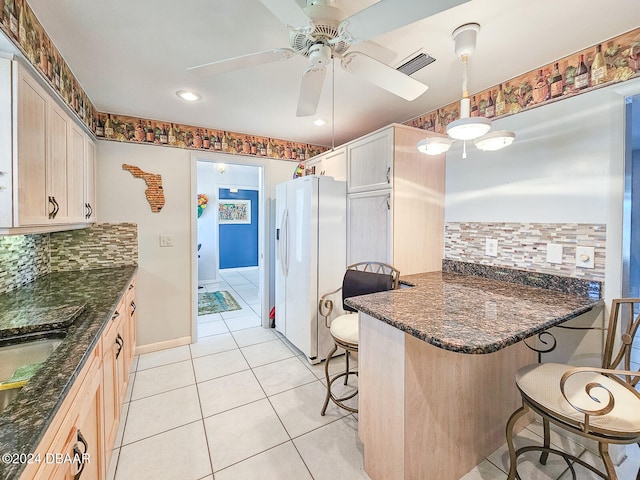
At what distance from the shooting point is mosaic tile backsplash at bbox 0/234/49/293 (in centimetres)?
176

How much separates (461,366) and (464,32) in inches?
69.3

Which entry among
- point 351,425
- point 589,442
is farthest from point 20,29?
point 589,442

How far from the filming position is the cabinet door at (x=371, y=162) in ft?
7.48

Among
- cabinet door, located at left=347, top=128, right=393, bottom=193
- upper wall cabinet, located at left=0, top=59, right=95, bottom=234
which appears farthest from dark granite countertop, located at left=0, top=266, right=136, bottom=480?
cabinet door, located at left=347, top=128, right=393, bottom=193

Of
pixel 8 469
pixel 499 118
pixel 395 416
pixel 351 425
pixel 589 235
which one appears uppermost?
pixel 499 118

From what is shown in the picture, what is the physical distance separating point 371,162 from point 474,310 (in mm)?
1528

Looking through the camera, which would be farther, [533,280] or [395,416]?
[533,280]

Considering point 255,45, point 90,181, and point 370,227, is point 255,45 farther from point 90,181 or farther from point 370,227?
point 90,181

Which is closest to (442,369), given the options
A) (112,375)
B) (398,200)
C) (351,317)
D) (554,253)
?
(351,317)

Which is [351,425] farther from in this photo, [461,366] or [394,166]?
[394,166]

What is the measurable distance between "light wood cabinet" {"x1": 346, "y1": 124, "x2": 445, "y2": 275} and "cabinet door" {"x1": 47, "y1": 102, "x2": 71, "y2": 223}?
7.08 feet

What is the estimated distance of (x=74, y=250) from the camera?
2648mm

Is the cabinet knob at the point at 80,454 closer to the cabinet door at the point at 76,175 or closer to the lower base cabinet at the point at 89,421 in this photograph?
the lower base cabinet at the point at 89,421

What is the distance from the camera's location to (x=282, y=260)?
121 inches
